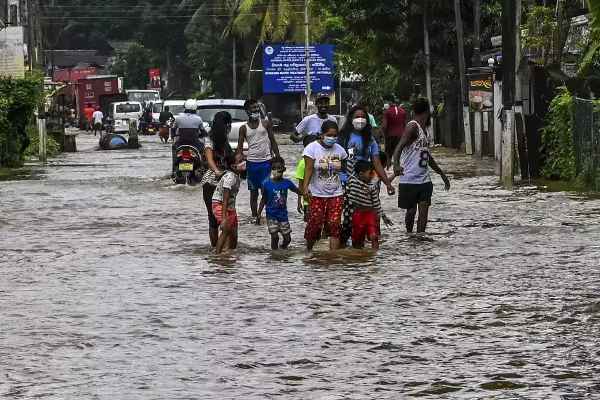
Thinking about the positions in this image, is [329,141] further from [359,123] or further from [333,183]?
[359,123]

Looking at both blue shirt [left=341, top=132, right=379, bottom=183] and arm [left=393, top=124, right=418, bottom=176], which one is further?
arm [left=393, top=124, right=418, bottom=176]

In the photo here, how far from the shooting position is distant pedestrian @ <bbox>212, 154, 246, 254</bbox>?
1590 cm

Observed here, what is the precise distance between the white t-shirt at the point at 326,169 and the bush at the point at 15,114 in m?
20.4

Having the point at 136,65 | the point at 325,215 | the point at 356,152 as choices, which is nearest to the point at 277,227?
the point at 325,215

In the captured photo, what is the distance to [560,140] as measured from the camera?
26469mm

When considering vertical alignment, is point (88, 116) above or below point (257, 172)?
above

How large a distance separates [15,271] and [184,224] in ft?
17.8

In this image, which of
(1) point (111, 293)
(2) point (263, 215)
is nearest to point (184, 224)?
(2) point (263, 215)

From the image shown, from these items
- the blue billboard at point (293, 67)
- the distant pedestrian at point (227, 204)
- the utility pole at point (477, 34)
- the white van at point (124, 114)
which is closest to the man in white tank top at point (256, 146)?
the distant pedestrian at point (227, 204)

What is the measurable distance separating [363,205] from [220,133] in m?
1.91

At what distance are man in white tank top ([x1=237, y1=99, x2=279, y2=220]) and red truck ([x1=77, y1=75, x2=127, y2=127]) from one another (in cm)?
6833

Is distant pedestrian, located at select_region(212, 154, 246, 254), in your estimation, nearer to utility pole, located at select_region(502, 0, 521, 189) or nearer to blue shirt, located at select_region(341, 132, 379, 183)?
blue shirt, located at select_region(341, 132, 379, 183)

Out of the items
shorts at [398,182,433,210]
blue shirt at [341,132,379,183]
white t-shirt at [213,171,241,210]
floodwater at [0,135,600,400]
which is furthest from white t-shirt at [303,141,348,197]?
shorts at [398,182,433,210]

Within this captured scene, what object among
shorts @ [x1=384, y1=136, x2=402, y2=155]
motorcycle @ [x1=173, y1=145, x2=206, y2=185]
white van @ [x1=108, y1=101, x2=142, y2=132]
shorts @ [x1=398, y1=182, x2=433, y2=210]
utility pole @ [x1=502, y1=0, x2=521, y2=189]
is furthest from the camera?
white van @ [x1=108, y1=101, x2=142, y2=132]
